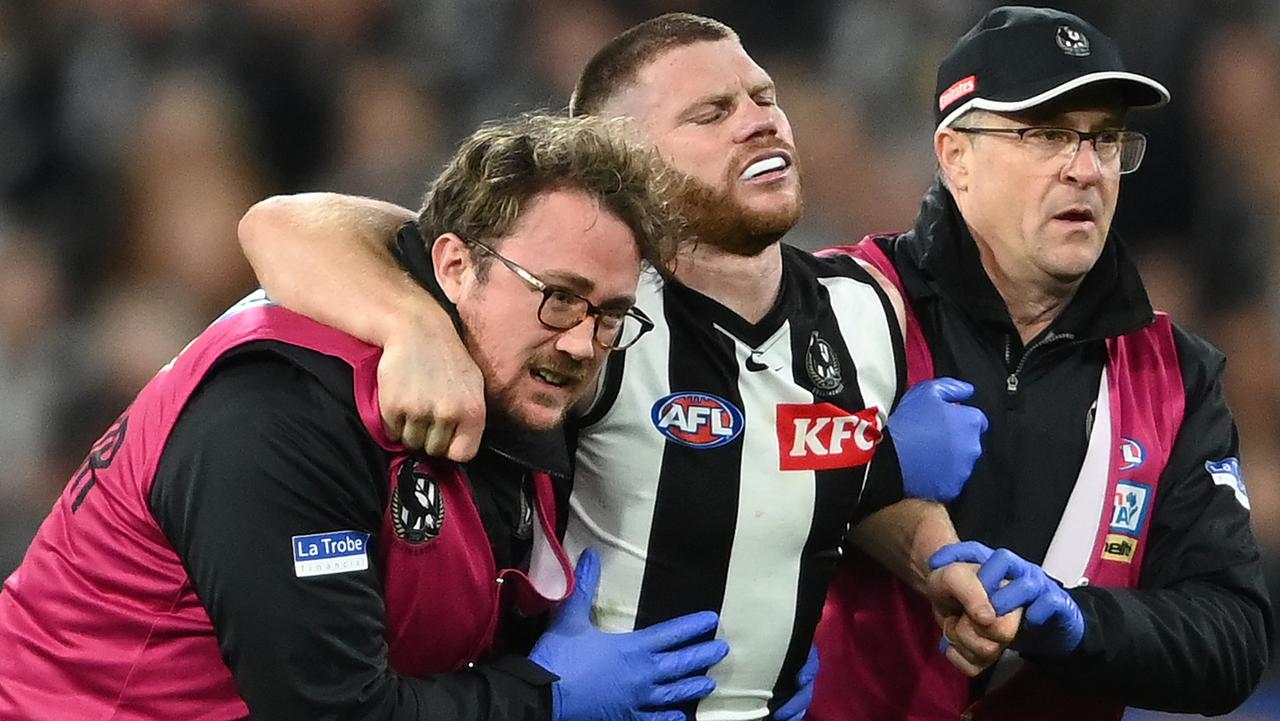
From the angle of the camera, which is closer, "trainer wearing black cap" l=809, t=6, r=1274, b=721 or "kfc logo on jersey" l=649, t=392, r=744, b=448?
"kfc logo on jersey" l=649, t=392, r=744, b=448

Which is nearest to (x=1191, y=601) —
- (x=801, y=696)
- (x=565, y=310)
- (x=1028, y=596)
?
(x=1028, y=596)

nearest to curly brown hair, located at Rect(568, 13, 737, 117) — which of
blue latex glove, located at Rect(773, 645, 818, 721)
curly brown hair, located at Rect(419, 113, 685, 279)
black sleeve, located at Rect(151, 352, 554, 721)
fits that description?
curly brown hair, located at Rect(419, 113, 685, 279)

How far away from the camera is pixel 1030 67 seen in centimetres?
240

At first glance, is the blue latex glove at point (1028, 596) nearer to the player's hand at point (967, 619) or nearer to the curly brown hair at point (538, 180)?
the player's hand at point (967, 619)

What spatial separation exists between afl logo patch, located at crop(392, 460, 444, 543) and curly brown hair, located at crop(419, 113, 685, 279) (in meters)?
0.25

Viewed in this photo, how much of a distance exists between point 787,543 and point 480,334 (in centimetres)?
51

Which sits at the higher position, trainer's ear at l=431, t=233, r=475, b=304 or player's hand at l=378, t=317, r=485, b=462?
trainer's ear at l=431, t=233, r=475, b=304

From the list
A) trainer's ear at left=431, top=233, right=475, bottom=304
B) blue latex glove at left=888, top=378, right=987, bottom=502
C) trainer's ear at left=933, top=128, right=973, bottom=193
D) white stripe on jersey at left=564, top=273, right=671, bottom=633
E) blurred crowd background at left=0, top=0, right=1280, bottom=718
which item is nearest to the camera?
trainer's ear at left=431, top=233, right=475, bottom=304

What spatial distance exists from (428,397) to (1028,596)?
2.87 feet

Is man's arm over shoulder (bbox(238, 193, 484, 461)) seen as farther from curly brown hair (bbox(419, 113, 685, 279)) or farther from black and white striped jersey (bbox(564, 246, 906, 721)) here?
black and white striped jersey (bbox(564, 246, 906, 721))

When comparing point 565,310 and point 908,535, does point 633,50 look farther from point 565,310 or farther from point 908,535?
point 908,535

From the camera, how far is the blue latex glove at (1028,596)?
7.09 ft

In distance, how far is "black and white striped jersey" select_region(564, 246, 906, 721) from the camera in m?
2.09

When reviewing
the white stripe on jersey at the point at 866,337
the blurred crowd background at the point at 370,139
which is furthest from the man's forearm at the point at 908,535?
the blurred crowd background at the point at 370,139
